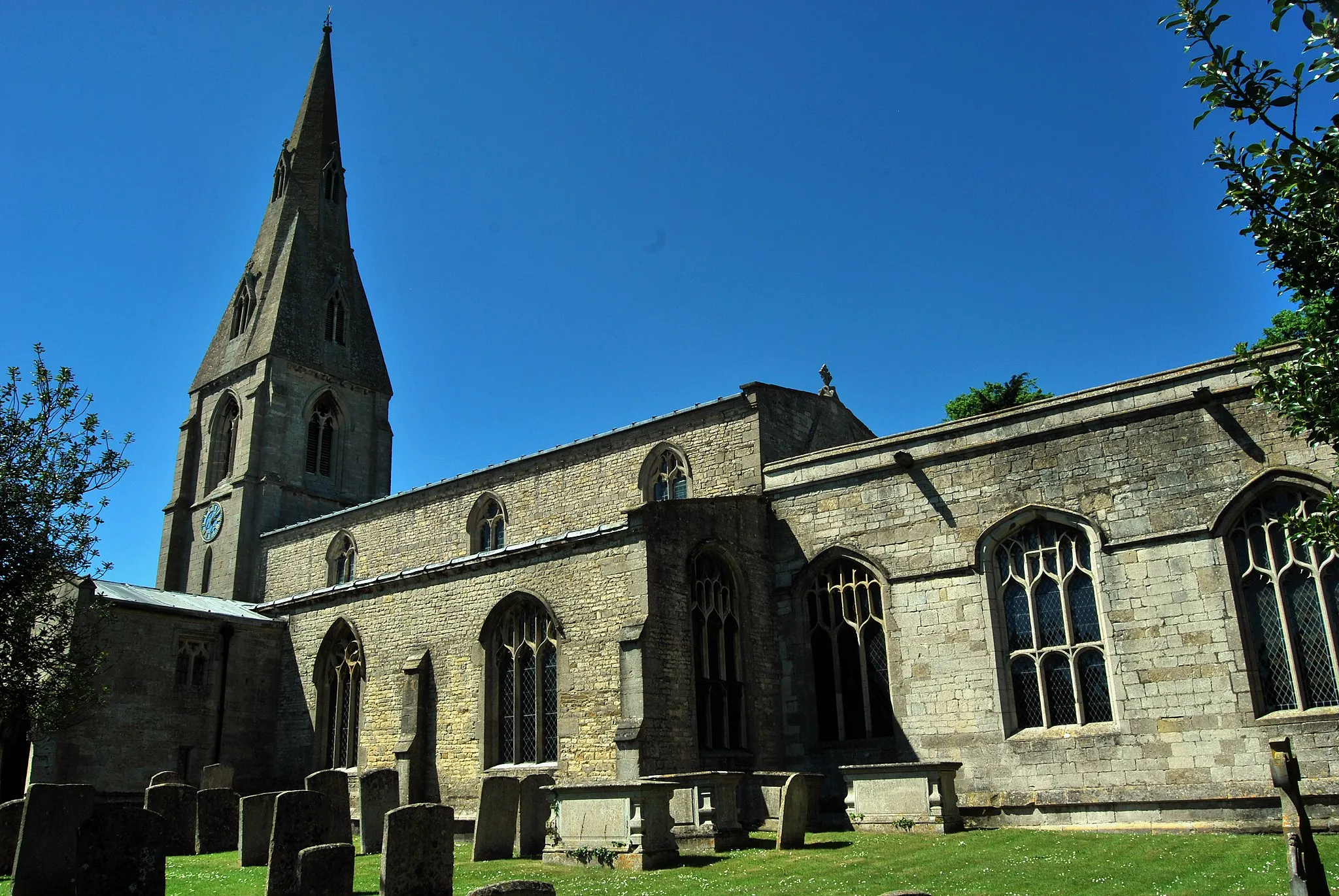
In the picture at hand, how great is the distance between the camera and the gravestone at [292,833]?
11836 mm

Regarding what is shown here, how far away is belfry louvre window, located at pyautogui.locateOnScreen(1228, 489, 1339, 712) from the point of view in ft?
53.1

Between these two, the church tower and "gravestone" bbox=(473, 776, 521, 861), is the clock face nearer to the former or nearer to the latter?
the church tower

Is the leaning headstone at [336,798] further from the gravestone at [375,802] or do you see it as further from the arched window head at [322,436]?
the arched window head at [322,436]

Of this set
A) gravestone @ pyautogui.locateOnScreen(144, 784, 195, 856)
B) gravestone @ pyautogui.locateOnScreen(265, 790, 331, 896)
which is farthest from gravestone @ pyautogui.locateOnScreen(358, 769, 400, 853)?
gravestone @ pyautogui.locateOnScreen(265, 790, 331, 896)

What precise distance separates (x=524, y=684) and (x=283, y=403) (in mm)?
21476

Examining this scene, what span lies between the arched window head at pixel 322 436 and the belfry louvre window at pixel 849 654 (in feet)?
80.3

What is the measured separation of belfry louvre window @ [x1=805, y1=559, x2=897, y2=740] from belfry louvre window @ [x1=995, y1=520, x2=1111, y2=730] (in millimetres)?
2374

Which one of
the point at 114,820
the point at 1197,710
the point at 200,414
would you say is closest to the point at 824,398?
the point at 1197,710

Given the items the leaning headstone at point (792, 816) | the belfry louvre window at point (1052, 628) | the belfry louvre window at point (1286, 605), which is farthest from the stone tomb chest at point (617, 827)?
the belfry louvre window at point (1286, 605)

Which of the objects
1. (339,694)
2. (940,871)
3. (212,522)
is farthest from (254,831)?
(212,522)

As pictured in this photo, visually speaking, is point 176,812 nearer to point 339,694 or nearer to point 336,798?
point 336,798

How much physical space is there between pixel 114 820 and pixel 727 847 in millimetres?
8112

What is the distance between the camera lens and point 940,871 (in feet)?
40.6

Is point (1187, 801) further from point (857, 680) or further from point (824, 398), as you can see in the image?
point (824, 398)
